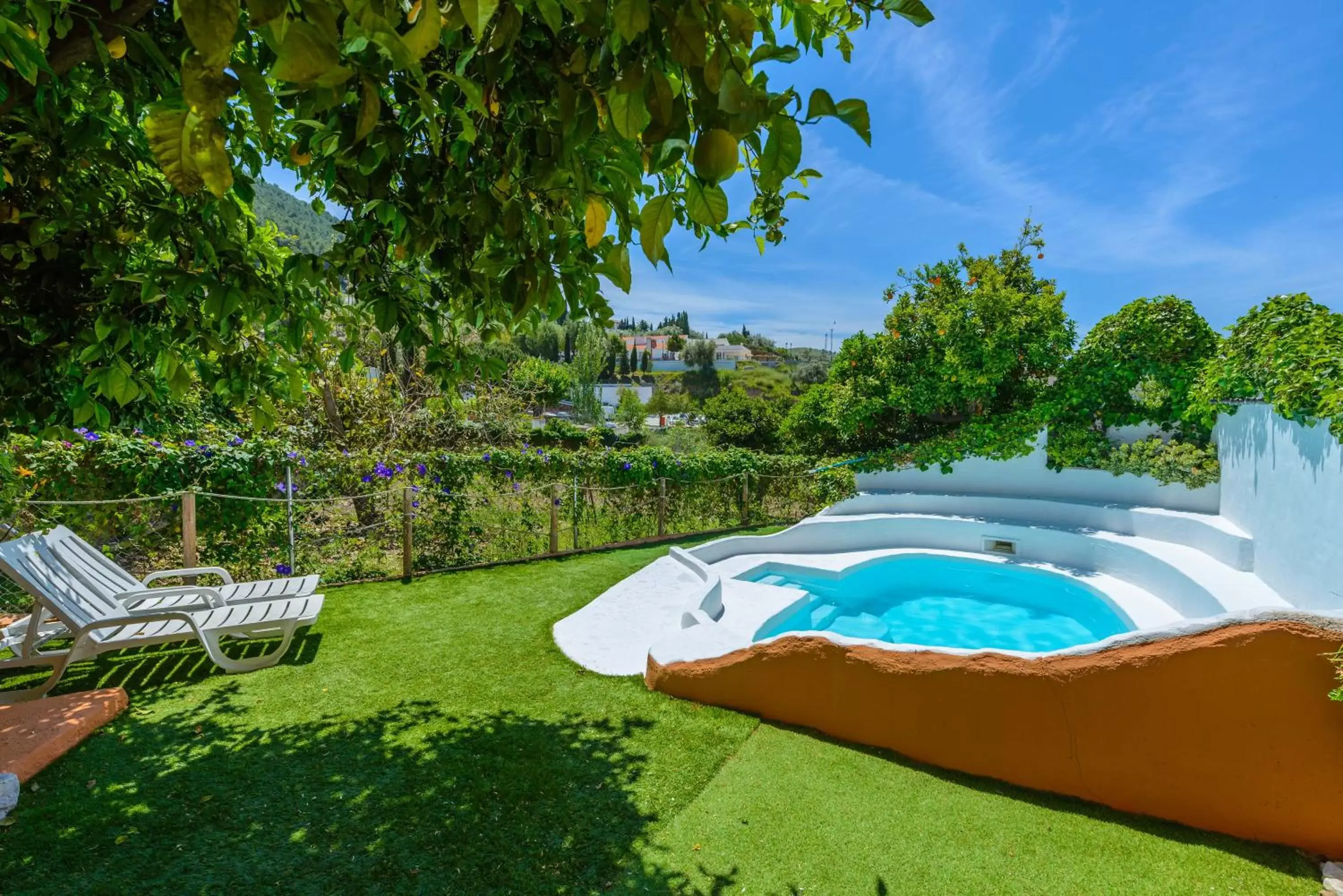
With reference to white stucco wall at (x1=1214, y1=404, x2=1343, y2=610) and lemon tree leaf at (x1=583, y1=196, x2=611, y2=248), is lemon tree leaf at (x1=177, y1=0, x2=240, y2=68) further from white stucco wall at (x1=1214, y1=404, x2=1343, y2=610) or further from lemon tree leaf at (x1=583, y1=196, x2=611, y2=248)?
white stucco wall at (x1=1214, y1=404, x2=1343, y2=610)

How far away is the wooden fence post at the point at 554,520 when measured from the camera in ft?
29.9

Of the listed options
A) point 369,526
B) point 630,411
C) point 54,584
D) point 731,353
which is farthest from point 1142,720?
point 731,353

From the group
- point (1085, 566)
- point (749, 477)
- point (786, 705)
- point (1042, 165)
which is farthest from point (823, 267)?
point (786, 705)

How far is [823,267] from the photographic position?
26.4 m

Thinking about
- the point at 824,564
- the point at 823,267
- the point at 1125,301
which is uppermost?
the point at 823,267

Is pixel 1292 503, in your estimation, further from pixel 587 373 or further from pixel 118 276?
pixel 587 373

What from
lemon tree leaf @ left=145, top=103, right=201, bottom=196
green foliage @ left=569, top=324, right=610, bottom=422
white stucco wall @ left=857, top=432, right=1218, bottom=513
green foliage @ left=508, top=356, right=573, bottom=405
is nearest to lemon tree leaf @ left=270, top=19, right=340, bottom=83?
lemon tree leaf @ left=145, top=103, right=201, bottom=196

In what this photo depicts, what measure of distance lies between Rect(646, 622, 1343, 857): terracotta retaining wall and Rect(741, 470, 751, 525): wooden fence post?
8.44 metres

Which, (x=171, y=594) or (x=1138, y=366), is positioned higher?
(x=1138, y=366)

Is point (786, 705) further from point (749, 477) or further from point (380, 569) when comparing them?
point (749, 477)

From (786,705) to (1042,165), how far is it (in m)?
12.6

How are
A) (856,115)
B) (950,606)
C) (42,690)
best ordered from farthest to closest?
(950,606), (42,690), (856,115)

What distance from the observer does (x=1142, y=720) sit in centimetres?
310

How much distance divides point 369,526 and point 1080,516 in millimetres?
11171
